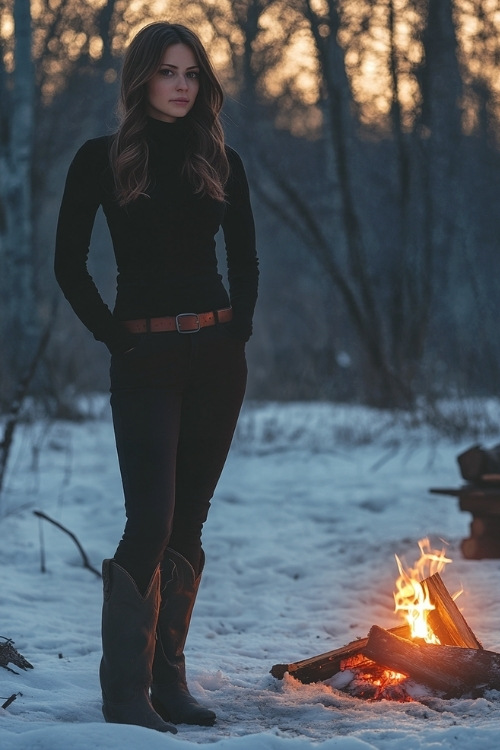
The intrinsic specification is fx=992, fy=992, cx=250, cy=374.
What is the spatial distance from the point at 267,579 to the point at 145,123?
12.6 ft

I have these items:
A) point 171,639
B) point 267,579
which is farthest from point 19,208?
point 171,639

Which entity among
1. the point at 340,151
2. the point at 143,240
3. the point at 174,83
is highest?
the point at 340,151

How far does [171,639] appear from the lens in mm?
3525

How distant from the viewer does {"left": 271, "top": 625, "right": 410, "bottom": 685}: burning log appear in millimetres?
3957

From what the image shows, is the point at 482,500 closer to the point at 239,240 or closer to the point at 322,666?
the point at 322,666

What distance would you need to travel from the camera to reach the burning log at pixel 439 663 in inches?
147

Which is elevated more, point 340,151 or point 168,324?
point 340,151

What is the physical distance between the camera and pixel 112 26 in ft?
53.9

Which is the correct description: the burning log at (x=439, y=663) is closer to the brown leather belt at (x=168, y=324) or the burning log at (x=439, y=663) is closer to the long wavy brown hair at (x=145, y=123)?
the brown leather belt at (x=168, y=324)

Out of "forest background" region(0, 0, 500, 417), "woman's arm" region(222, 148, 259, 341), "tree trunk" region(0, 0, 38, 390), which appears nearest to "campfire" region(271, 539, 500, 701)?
"woman's arm" region(222, 148, 259, 341)

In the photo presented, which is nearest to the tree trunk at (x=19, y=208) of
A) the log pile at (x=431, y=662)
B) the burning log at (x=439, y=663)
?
the log pile at (x=431, y=662)

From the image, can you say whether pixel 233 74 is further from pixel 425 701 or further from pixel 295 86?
pixel 425 701

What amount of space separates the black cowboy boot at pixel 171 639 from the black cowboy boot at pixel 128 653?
20cm

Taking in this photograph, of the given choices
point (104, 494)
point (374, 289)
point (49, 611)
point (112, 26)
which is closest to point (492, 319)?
point (374, 289)
